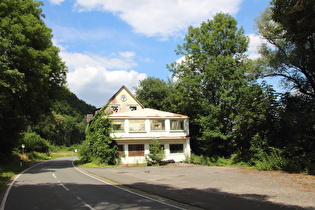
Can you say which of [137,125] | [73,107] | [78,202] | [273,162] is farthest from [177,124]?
[73,107]

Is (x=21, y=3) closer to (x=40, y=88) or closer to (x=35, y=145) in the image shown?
(x=40, y=88)

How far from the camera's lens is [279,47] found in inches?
987

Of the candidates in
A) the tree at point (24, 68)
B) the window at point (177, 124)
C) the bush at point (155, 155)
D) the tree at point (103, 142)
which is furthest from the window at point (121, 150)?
the tree at point (24, 68)

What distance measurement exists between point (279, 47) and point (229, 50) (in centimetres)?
855

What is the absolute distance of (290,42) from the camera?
23031 mm

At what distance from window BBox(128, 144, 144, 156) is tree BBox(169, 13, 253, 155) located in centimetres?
765

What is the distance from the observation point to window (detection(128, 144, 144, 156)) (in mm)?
32281

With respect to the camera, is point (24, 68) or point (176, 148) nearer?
point (24, 68)

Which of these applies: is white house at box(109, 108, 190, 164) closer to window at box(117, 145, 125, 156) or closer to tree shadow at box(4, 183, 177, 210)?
window at box(117, 145, 125, 156)

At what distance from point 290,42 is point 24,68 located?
23650mm

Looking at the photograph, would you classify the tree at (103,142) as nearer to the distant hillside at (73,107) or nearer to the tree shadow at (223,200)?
the tree shadow at (223,200)

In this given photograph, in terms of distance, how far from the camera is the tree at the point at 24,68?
778 inches

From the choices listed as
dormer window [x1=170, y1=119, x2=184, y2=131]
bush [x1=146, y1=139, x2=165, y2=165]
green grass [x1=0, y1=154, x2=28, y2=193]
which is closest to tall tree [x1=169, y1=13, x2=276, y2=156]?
dormer window [x1=170, y1=119, x2=184, y2=131]

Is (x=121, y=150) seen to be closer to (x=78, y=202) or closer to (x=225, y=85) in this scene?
(x=225, y=85)
